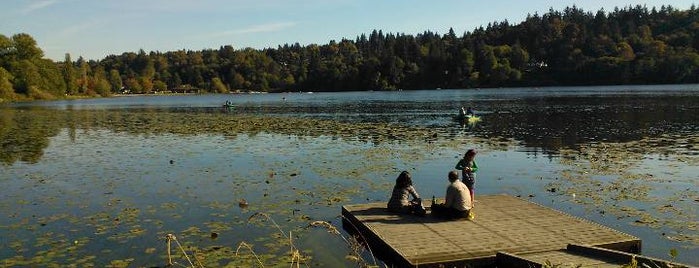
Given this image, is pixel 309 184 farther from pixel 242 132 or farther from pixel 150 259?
pixel 242 132

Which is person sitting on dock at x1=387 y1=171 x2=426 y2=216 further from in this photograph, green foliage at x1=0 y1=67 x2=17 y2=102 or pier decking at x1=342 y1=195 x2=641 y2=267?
green foliage at x1=0 y1=67 x2=17 y2=102

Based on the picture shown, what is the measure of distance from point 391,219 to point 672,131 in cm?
4169

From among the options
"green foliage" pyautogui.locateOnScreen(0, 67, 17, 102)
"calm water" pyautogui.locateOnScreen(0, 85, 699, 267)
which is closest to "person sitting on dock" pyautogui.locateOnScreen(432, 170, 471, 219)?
"calm water" pyautogui.locateOnScreen(0, 85, 699, 267)

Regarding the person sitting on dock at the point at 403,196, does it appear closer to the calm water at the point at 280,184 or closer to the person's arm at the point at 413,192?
the person's arm at the point at 413,192

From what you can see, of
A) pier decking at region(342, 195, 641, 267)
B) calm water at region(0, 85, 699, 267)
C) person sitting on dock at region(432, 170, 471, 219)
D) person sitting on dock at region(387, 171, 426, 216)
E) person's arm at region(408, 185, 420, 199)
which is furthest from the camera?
person sitting on dock at region(387, 171, 426, 216)

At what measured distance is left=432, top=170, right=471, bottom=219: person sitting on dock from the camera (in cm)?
1773

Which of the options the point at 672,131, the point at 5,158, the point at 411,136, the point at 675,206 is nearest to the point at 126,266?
the point at 675,206

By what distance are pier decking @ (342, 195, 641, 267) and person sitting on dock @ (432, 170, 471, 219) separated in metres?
0.34

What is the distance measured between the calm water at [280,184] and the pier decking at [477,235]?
102 cm

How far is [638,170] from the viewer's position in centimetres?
2947

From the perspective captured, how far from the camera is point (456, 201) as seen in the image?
1786 centimetres

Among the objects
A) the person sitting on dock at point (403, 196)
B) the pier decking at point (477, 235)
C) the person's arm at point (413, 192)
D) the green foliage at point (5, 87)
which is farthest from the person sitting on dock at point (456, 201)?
the green foliage at point (5, 87)

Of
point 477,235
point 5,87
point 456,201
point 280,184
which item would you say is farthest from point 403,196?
point 5,87

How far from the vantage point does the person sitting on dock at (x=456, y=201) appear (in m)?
17.7
